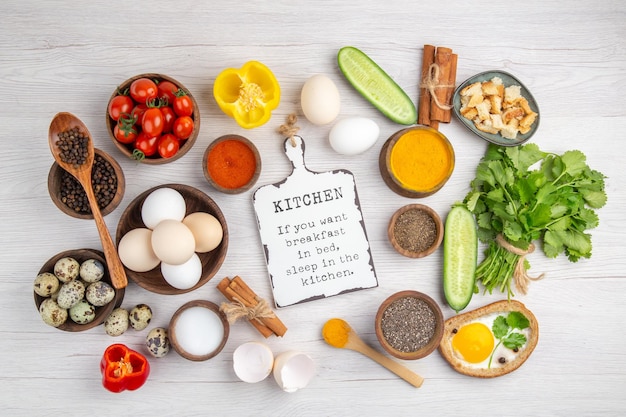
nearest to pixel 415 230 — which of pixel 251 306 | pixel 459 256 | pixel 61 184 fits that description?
pixel 459 256

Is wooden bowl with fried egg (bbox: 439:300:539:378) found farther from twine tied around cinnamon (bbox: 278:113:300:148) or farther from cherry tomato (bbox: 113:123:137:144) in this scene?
cherry tomato (bbox: 113:123:137:144)

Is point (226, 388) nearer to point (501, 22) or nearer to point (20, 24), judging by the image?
point (20, 24)

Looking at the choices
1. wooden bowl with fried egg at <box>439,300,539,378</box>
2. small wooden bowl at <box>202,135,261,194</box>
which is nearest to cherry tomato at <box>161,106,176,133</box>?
small wooden bowl at <box>202,135,261,194</box>

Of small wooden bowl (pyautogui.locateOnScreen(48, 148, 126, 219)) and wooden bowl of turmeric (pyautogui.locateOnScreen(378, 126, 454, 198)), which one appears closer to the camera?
small wooden bowl (pyautogui.locateOnScreen(48, 148, 126, 219))

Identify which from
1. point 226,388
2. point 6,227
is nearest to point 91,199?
point 6,227

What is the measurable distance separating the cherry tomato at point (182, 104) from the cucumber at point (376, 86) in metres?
0.49

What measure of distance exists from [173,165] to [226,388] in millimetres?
701

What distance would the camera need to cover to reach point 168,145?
1.42 meters

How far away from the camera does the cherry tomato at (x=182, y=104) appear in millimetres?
1430

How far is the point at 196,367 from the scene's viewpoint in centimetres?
158

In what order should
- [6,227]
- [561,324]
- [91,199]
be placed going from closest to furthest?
1. [91,199]
2. [6,227]
3. [561,324]

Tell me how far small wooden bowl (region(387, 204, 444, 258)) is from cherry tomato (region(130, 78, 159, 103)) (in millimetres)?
788

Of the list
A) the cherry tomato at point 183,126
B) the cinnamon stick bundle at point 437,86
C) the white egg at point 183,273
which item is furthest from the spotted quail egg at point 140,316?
the cinnamon stick bundle at point 437,86

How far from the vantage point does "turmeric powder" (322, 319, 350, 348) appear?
5.14 ft
